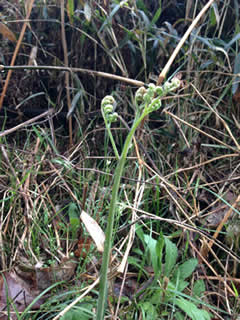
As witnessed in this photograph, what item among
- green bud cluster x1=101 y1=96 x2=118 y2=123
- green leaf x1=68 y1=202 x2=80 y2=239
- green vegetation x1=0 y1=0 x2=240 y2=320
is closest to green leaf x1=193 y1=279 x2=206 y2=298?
green vegetation x1=0 y1=0 x2=240 y2=320

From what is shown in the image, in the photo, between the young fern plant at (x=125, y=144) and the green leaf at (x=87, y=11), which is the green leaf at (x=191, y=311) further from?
the green leaf at (x=87, y=11)

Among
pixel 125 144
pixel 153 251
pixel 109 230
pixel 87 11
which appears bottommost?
pixel 153 251

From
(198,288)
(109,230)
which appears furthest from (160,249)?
(109,230)

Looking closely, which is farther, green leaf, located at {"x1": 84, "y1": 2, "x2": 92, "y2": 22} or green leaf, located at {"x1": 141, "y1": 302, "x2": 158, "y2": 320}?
green leaf, located at {"x1": 84, "y1": 2, "x2": 92, "y2": 22}

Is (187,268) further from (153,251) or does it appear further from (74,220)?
(74,220)

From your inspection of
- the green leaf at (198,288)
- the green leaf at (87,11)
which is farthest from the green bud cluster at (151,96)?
the green leaf at (87,11)

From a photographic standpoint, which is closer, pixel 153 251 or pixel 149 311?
pixel 149 311

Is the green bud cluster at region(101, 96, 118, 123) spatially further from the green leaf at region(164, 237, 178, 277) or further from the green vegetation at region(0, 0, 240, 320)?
the green leaf at region(164, 237, 178, 277)

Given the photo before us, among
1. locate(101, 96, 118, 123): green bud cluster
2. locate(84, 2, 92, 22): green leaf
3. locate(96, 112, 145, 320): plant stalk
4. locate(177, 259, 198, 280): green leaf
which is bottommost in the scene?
locate(177, 259, 198, 280): green leaf

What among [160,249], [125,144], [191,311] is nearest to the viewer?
[125,144]
